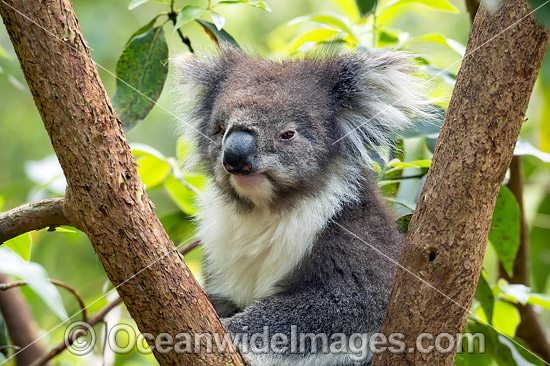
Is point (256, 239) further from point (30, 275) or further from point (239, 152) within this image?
point (30, 275)

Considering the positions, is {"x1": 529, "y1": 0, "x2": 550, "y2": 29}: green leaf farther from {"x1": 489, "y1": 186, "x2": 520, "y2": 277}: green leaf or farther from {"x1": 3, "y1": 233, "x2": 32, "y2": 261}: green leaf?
{"x1": 489, "y1": 186, "x2": 520, "y2": 277}: green leaf

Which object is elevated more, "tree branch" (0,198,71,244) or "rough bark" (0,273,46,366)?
"tree branch" (0,198,71,244)

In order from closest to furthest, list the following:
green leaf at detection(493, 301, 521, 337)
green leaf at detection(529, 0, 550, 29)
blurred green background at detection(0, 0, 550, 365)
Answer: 1. green leaf at detection(529, 0, 550, 29)
2. green leaf at detection(493, 301, 521, 337)
3. blurred green background at detection(0, 0, 550, 365)

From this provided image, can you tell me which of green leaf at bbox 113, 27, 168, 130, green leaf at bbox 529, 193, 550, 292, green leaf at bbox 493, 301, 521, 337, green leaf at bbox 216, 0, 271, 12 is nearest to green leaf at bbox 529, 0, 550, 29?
green leaf at bbox 216, 0, 271, 12

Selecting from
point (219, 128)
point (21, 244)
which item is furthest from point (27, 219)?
point (219, 128)

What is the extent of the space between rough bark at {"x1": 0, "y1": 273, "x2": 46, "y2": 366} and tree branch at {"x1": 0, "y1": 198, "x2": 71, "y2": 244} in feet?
6.22

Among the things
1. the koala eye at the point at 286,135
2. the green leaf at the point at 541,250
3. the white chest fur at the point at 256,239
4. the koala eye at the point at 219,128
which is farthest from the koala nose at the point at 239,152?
the green leaf at the point at 541,250

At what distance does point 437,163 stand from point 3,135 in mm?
6325

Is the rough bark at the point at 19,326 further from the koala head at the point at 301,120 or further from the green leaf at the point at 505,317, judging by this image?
the green leaf at the point at 505,317

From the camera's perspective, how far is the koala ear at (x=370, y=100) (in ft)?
10.1

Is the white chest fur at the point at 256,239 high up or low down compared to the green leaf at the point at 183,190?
down

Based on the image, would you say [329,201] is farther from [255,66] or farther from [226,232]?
[255,66]

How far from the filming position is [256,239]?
10.6 ft

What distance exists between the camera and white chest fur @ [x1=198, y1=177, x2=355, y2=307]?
3.01m
